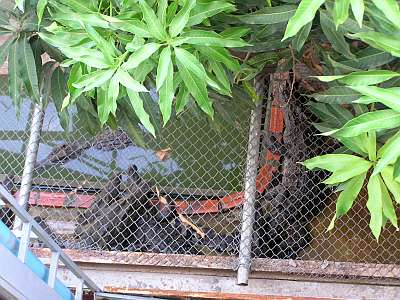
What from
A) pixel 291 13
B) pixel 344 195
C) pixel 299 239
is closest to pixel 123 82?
pixel 291 13

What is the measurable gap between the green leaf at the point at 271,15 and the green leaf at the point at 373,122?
50 centimetres

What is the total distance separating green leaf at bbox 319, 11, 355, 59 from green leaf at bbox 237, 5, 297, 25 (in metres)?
0.09

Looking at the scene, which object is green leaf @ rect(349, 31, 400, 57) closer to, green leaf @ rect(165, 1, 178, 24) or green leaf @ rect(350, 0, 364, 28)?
green leaf @ rect(350, 0, 364, 28)

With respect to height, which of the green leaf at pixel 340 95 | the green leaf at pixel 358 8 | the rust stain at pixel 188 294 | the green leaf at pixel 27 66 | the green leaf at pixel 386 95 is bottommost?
the green leaf at pixel 386 95

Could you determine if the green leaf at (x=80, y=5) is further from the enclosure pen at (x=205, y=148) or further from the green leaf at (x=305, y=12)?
the green leaf at (x=305, y=12)

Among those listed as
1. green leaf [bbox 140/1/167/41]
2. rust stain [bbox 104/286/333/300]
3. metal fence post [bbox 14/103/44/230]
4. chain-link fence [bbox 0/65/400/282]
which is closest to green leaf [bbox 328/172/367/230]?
green leaf [bbox 140/1/167/41]

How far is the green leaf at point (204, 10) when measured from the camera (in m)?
1.60

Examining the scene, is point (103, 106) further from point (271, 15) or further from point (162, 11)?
point (271, 15)

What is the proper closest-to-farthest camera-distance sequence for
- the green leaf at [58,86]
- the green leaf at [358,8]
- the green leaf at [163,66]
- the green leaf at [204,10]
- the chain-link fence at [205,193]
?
the green leaf at [358,8], the green leaf at [163,66], the green leaf at [204,10], the green leaf at [58,86], the chain-link fence at [205,193]

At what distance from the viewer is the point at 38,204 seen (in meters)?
3.68

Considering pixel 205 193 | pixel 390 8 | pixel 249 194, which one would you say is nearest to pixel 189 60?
pixel 390 8

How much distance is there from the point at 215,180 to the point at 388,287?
1197 millimetres

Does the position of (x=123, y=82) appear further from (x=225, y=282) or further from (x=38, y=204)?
(x=38, y=204)

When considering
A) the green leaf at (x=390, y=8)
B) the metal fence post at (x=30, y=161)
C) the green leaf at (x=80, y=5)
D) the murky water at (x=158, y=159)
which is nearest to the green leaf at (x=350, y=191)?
the green leaf at (x=390, y=8)
